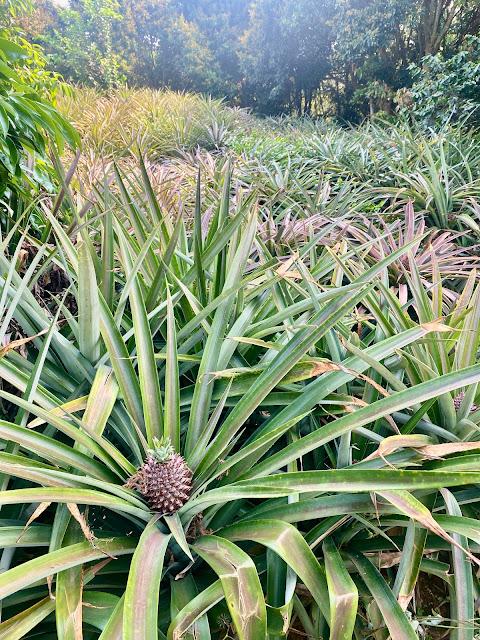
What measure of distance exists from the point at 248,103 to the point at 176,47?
4.74m

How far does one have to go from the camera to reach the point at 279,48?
1398 centimetres

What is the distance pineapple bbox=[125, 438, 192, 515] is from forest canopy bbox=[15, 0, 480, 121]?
6809 mm

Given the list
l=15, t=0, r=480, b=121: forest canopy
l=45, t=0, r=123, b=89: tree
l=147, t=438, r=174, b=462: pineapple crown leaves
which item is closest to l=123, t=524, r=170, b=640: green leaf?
l=147, t=438, r=174, b=462: pineapple crown leaves

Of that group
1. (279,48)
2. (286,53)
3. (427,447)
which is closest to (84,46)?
(279,48)

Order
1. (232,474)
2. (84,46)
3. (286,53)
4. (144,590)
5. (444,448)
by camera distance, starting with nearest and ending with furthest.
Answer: (144,590) < (444,448) < (232,474) < (286,53) < (84,46)

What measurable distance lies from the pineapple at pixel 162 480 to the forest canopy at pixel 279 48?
6.81 meters

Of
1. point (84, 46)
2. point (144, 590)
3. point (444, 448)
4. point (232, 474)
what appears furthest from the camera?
point (84, 46)

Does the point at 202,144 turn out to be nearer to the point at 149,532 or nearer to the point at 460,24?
the point at 149,532

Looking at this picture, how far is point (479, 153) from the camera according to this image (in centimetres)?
359

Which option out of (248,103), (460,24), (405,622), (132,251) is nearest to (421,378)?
(405,622)

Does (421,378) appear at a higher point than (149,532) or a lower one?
higher

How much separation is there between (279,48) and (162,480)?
56.4 ft

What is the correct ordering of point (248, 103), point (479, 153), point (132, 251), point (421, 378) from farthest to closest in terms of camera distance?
point (248, 103), point (479, 153), point (132, 251), point (421, 378)

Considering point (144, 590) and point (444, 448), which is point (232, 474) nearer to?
point (144, 590)
